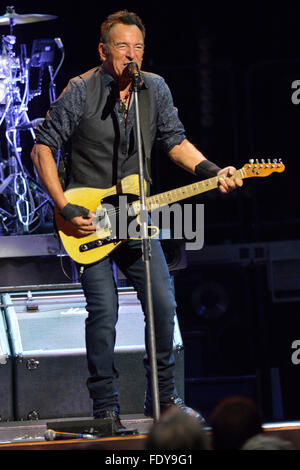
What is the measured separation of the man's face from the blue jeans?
84 cm

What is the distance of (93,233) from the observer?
329cm

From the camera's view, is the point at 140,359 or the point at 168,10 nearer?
the point at 140,359

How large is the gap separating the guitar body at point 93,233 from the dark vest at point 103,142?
0.05 metres

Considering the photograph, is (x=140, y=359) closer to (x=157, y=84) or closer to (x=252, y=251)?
(x=157, y=84)

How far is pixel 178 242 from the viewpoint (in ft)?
15.1

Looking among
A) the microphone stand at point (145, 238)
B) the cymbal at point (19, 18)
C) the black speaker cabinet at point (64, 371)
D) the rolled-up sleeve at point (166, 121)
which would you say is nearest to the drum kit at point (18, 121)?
the cymbal at point (19, 18)

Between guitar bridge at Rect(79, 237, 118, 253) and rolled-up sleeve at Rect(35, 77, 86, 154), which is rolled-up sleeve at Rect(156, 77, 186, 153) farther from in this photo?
guitar bridge at Rect(79, 237, 118, 253)

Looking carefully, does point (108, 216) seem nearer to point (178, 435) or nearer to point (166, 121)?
point (166, 121)

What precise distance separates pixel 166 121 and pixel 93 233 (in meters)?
0.71

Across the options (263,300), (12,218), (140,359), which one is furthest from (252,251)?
(140,359)

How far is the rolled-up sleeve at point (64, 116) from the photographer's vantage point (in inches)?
130

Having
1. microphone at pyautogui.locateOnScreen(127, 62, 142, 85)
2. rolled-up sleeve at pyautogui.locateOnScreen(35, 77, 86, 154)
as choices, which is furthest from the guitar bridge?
microphone at pyautogui.locateOnScreen(127, 62, 142, 85)

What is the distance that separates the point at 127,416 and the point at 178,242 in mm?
1328

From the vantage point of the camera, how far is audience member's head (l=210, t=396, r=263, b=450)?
155 centimetres
